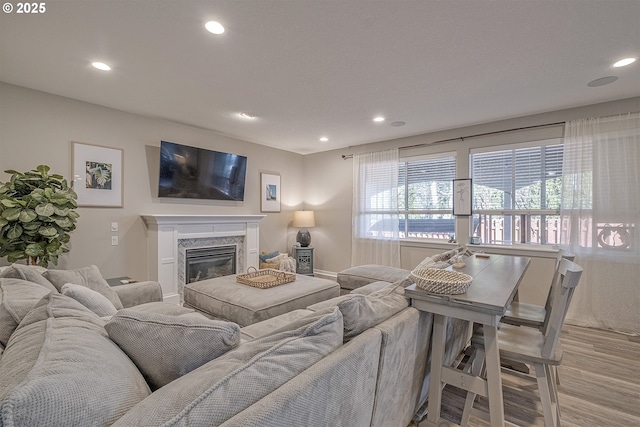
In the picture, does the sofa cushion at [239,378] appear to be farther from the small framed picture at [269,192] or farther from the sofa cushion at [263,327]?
the small framed picture at [269,192]

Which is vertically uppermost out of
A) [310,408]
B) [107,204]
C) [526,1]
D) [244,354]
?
[526,1]

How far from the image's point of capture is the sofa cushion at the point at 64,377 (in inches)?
21.2

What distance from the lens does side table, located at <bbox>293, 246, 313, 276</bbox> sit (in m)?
5.25

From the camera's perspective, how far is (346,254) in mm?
5359

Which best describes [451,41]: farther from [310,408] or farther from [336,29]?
[310,408]

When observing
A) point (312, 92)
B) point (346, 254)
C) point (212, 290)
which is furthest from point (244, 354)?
point (346, 254)

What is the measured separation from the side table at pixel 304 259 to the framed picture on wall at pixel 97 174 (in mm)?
2843

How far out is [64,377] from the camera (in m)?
0.62

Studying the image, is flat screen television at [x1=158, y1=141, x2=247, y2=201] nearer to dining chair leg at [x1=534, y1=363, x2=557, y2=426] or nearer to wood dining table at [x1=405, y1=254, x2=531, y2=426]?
wood dining table at [x1=405, y1=254, x2=531, y2=426]

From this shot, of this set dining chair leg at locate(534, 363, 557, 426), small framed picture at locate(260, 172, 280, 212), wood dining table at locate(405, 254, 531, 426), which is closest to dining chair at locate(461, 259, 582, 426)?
dining chair leg at locate(534, 363, 557, 426)

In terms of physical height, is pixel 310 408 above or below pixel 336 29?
below

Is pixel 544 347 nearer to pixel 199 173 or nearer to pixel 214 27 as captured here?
pixel 214 27

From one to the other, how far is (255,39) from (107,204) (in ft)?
8.89

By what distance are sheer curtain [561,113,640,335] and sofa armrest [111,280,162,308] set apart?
15.0 ft
